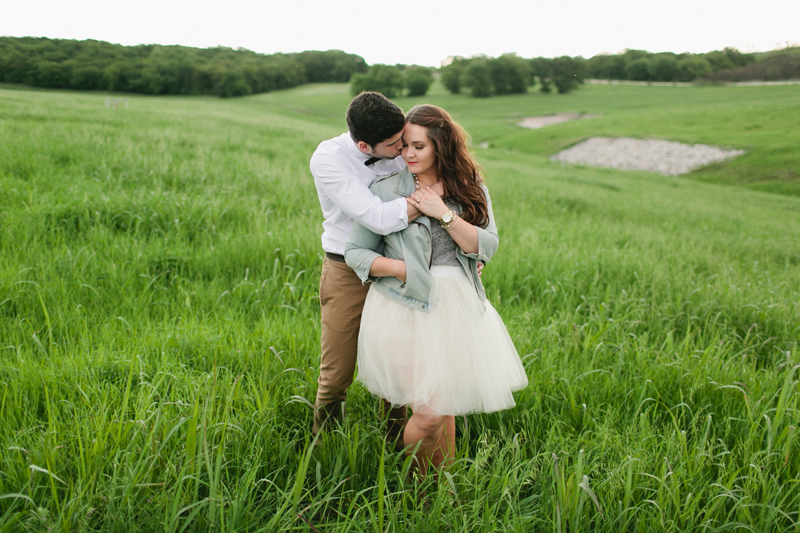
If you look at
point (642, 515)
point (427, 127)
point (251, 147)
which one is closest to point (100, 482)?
point (427, 127)

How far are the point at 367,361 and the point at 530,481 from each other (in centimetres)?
100

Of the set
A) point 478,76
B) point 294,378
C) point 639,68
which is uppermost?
point 639,68

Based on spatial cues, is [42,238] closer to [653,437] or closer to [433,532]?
[433,532]

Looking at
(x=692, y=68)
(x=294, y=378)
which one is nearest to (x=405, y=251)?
(x=294, y=378)

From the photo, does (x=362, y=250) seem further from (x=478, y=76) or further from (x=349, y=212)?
(x=478, y=76)

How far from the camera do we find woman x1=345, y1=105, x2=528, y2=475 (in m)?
2.09

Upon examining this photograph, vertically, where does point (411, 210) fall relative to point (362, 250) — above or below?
above

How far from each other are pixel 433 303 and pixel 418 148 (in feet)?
2.62

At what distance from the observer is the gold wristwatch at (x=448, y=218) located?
6.81ft

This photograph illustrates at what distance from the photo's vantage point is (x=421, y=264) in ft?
6.89

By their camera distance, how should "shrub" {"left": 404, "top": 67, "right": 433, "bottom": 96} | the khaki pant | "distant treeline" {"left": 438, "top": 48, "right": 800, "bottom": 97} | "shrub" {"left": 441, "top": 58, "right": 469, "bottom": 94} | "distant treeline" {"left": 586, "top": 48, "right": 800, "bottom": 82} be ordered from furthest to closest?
"distant treeline" {"left": 586, "top": 48, "right": 800, "bottom": 82}, "distant treeline" {"left": 438, "top": 48, "right": 800, "bottom": 97}, "shrub" {"left": 441, "top": 58, "right": 469, "bottom": 94}, "shrub" {"left": 404, "top": 67, "right": 433, "bottom": 96}, the khaki pant

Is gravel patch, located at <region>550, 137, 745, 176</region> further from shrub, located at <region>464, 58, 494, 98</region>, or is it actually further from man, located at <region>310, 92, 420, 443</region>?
man, located at <region>310, 92, 420, 443</region>

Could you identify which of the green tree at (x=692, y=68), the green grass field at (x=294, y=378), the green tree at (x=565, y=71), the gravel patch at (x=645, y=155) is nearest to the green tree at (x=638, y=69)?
the green tree at (x=692, y=68)

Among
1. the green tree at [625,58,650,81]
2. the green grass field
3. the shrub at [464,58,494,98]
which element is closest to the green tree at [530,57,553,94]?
the shrub at [464,58,494,98]
